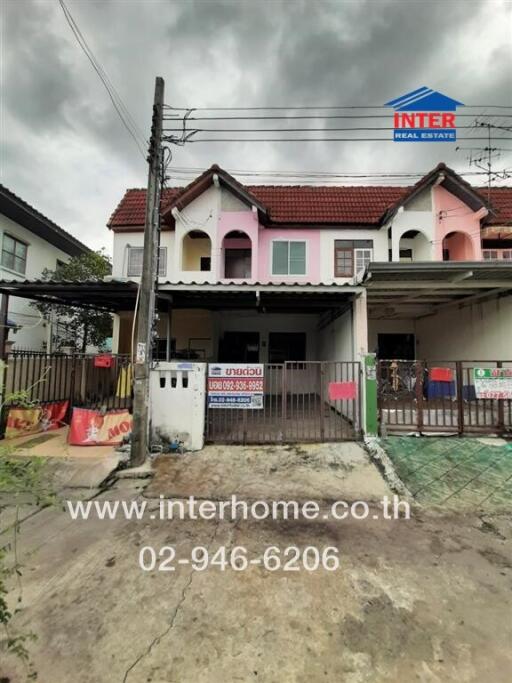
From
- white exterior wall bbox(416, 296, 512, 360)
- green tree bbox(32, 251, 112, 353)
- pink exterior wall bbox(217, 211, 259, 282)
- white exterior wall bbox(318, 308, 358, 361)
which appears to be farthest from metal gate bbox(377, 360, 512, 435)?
green tree bbox(32, 251, 112, 353)

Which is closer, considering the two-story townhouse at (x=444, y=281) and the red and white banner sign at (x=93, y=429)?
the red and white banner sign at (x=93, y=429)

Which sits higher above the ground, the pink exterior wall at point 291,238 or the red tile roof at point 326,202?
the red tile roof at point 326,202

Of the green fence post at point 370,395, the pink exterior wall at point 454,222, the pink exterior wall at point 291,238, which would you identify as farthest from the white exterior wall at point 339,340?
the pink exterior wall at point 454,222

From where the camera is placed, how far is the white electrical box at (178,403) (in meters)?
6.13

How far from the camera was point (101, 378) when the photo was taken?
7824mm

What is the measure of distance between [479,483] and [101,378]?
25.8 feet

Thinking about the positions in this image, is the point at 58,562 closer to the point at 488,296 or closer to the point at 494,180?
the point at 488,296

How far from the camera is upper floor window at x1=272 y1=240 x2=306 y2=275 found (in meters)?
11.1

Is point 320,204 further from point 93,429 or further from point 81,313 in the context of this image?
point 81,313

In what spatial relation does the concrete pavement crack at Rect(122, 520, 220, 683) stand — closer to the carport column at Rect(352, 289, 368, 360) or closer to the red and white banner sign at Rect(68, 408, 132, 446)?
the red and white banner sign at Rect(68, 408, 132, 446)

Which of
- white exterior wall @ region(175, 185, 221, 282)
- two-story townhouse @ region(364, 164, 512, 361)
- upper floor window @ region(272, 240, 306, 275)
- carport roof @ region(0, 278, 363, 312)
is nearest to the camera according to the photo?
carport roof @ region(0, 278, 363, 312)

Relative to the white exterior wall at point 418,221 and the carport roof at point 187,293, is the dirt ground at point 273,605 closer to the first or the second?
the carport roof at point 187,293

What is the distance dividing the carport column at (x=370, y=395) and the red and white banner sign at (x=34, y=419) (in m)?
6.80

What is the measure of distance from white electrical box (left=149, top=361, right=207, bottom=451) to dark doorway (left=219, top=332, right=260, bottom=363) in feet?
21.4
